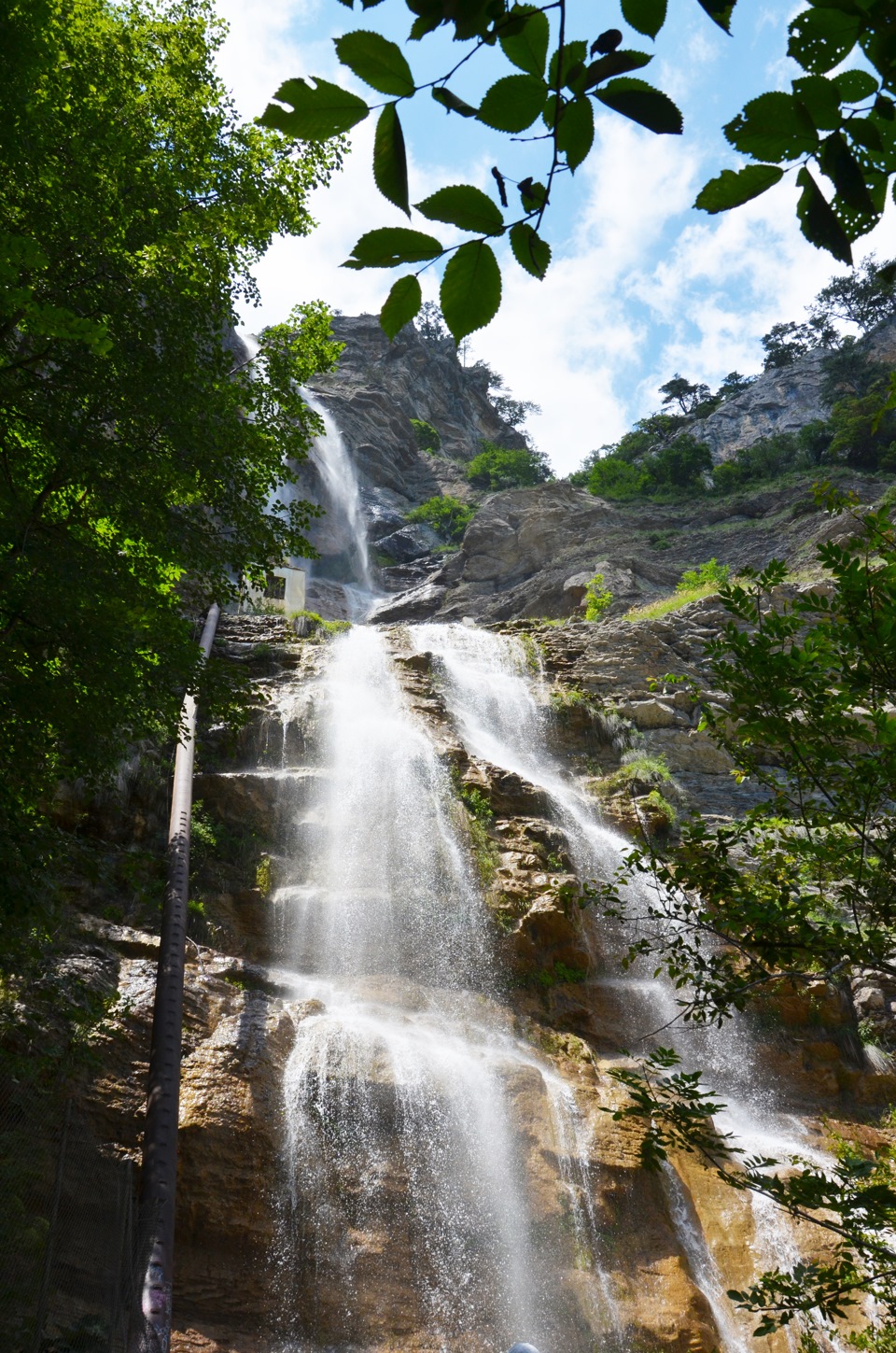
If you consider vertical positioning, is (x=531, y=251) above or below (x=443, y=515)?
below

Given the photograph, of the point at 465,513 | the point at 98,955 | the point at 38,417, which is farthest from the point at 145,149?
the point at 465,513

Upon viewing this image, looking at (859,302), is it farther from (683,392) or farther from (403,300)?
(403,300)

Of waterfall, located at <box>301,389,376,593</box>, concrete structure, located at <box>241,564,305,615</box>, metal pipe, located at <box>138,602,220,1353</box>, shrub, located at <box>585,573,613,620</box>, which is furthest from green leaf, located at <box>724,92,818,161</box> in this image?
waterfall, located at <box>301,389,376,593</box>

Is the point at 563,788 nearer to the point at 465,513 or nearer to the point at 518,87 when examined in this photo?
the point at 518,87

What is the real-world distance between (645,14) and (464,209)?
0.34 m

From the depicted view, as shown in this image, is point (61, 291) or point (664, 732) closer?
point (61, 291)

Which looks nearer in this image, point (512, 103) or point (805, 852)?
point (512, 103)

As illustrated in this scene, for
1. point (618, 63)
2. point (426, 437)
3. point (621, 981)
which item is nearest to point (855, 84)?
point (618, 63)

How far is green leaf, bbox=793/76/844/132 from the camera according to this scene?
3.40ft

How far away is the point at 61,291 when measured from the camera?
671cm

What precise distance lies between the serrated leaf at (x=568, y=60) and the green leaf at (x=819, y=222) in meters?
0.33

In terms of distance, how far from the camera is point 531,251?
1.26m

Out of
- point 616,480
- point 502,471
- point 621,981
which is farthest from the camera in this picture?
point 502,471

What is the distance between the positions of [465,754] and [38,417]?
1053cm
